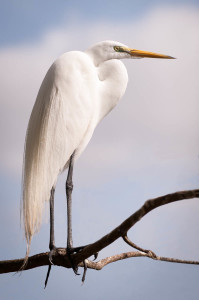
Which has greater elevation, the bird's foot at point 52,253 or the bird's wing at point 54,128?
the bird's wing at point 54,128

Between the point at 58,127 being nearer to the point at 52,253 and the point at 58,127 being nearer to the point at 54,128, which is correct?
the point at 54,128

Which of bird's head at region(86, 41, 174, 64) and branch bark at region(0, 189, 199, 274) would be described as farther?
bird's head at region(86, 41, 174, 64)

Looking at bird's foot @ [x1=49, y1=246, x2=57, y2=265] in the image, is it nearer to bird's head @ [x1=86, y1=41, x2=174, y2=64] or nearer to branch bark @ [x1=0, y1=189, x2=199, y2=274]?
branch bark @ [x1=0, y1=189, x2=199, y2=274]

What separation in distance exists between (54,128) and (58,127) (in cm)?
1

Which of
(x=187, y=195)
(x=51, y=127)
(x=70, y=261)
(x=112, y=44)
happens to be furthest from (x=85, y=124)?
(x=187, y=195)

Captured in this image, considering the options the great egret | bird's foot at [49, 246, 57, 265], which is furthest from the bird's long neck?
bird's foot at [49, 246, 57, 265]

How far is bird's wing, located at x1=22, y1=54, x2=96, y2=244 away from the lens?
55.6 inches

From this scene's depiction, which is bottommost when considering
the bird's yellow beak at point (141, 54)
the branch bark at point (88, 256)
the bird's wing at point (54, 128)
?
the branch bark at point (88, 256)

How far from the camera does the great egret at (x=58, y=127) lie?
1.40 m

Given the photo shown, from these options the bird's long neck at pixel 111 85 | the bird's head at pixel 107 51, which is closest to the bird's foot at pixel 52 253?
the bird's long neck at pixel 111 85

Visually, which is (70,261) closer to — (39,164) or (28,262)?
(28,262)

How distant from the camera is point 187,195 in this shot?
2.98 ft

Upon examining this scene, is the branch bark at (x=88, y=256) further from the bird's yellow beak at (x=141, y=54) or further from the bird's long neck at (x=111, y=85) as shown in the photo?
the bird's yellow beak at (x=141, y=54)

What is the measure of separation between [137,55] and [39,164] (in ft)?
1.56
